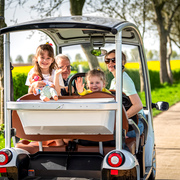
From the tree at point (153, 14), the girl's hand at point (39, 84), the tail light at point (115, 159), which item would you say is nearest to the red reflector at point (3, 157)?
the girl's hand at point (39, 84)

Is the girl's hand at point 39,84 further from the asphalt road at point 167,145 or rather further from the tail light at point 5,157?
the asphalt road at point 167,145

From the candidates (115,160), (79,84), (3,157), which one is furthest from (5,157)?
(79,84)

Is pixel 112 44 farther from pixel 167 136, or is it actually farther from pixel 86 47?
pixel 167 136

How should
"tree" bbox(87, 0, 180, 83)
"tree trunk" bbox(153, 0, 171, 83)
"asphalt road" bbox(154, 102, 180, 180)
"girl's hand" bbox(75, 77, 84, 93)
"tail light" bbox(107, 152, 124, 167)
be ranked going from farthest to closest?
"tree trunk" bbox(153, 0, 171, 83), "tree" bbox(87, 0, 180, 83), "asphalt road" bbox(154, 102, 180, 180), "girl's hand" bbox(75, 77, 84, 93), "tail light" bbox(107, 152, 124, 167)

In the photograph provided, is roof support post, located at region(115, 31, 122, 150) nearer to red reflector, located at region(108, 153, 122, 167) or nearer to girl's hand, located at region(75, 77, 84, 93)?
red reflector, located at region(108, 153, 122, 167)

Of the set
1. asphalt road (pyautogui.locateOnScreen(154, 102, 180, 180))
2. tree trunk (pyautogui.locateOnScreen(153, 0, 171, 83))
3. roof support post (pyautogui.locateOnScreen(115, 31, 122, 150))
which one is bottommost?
asphalt road (pyautogui.locateOnScreen(154, 102, 180, 180))

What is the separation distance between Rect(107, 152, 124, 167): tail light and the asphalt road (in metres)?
2.54

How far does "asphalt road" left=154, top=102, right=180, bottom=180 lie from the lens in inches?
238

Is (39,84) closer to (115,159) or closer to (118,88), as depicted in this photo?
(118,88)

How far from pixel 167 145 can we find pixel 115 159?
16.5 feet

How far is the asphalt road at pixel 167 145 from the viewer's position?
→ 6.05 metres

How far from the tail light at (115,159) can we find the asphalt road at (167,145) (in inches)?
99.8

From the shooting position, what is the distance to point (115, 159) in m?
3.34

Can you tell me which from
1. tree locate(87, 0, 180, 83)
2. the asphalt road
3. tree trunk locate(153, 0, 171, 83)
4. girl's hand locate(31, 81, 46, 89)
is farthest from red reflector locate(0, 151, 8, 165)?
tree trunk locate(153, 0, 171, 83)
